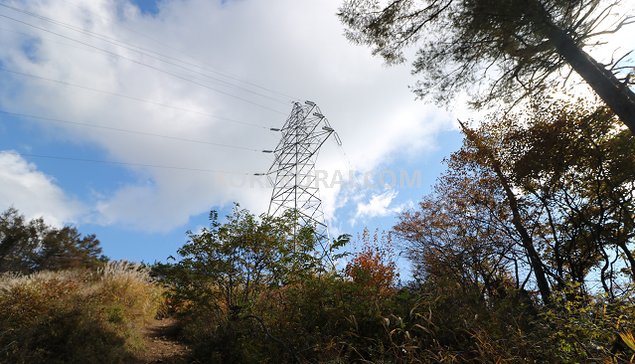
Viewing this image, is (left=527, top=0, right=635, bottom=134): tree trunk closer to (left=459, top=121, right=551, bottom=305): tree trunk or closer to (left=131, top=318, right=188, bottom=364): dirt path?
(left=459, top=121, right=551, bottom=305): tree trunk

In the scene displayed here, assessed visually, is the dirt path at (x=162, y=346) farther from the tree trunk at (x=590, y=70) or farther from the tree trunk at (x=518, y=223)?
the tree trunk at (x=518, y=223)

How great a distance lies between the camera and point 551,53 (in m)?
5.50

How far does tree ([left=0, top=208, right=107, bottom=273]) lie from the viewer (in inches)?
736

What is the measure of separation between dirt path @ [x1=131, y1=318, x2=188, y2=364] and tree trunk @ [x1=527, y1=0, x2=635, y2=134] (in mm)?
7806

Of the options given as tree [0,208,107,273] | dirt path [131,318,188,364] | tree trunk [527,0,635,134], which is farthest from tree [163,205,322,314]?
tree [0,208,107,273]

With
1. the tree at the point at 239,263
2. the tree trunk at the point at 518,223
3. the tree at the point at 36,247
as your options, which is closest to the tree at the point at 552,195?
the tree trunk at the point at 518,223

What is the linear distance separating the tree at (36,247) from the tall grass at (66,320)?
13.4m

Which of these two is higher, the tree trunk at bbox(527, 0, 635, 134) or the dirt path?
the tree trunk at bbox(527, 0, 635, 134)

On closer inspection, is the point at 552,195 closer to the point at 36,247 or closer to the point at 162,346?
the point at 162,346

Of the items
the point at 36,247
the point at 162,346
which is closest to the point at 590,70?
the point at 162,346

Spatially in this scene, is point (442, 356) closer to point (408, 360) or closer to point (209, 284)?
point (408, 360)

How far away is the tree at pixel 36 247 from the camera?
736 inches

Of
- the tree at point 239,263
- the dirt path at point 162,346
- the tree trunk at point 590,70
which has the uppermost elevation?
the tree trunk at point 590,70

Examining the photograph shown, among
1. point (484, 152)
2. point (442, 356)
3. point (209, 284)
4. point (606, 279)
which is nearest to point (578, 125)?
point (484, 152)
